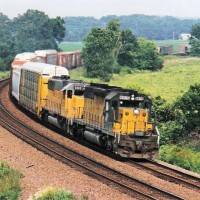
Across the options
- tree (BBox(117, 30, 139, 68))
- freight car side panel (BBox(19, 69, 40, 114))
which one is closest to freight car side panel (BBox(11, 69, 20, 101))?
freight car side panel (BBox(19, 69, 40, 114))

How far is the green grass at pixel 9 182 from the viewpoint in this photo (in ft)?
55.2

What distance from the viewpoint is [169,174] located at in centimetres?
2027

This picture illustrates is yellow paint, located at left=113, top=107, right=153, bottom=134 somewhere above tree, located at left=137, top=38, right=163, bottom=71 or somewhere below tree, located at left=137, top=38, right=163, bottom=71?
below

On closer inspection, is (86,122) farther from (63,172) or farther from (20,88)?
(20,88)

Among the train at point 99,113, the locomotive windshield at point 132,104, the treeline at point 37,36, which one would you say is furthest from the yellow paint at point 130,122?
the treeline at point 37,36

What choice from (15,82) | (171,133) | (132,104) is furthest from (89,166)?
(15,82)

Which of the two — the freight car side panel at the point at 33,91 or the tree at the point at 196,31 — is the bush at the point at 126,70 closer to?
the freight car side panel at the point at 33,91

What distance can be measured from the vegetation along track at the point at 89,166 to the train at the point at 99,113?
1.56 meters

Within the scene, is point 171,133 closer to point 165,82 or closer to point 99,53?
point 165,82

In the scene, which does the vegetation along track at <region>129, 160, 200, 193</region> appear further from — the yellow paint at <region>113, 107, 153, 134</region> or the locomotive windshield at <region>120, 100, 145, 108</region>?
the locomotive windshield at <region>120, 100, 145, 108</region>

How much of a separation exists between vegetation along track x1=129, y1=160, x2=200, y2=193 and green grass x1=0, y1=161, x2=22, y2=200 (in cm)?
559

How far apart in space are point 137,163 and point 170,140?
26.4 ft

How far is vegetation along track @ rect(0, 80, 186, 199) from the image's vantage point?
55.1 ft

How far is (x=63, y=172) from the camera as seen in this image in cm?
1941
